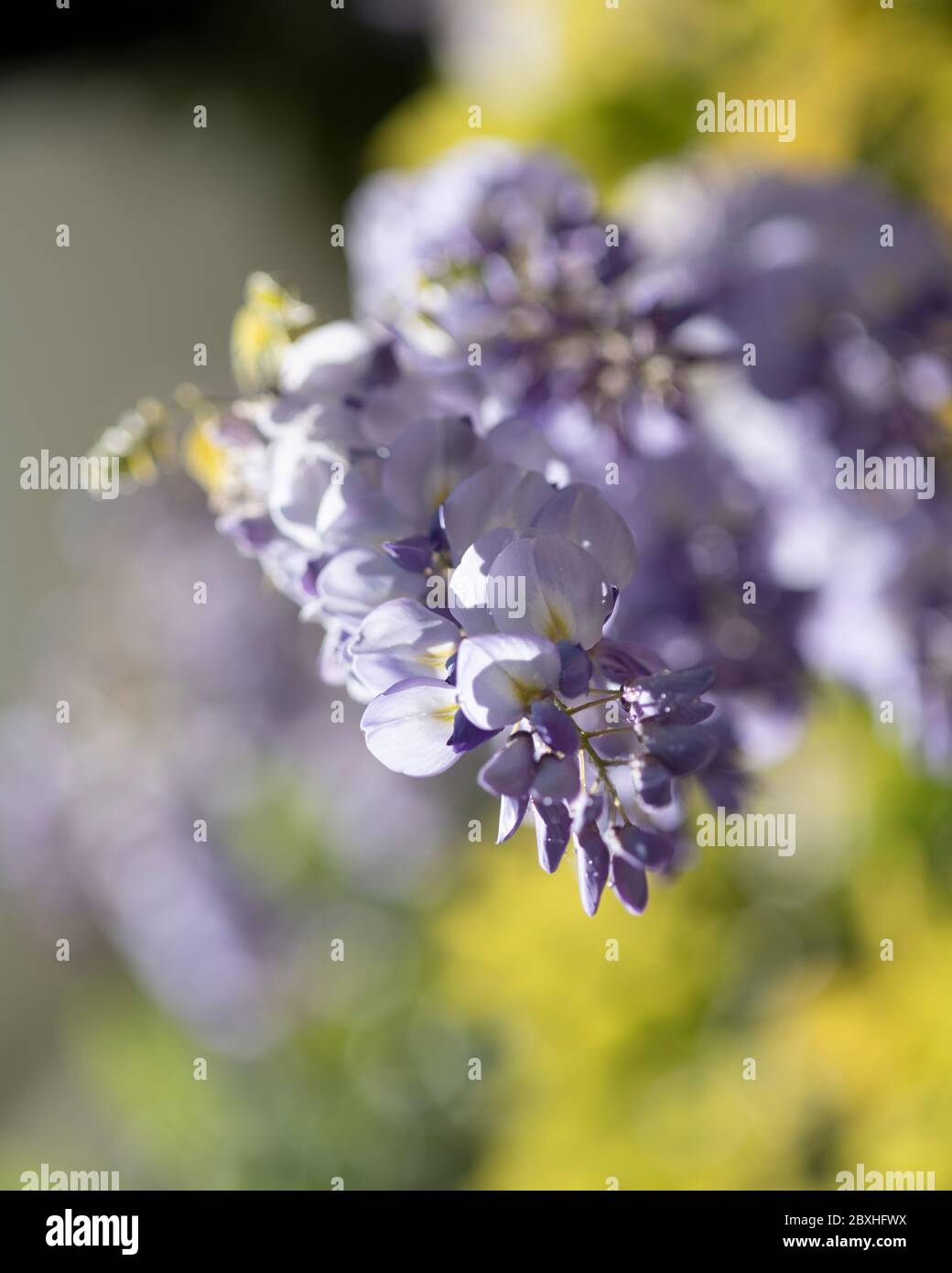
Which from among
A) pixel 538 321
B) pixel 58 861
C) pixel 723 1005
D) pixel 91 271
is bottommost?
pixel 723 1005

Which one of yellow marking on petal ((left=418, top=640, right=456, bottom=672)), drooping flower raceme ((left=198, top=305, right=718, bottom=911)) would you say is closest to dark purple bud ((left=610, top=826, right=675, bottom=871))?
drooping flower raceme ((left=198, top=305, right=718, bottom=911))

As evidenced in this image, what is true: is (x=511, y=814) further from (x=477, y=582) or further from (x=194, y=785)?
(x=194, y=785)

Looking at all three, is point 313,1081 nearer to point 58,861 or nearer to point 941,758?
point 58,861

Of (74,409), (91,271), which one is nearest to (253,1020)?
(74,409)

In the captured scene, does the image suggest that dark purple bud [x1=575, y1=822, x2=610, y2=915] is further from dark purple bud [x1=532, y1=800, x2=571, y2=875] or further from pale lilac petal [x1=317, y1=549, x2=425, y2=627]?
pale lilac petal [x1=317, y1=549, x2=425, y2=627]

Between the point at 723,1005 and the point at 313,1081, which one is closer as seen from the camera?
the point at 723,1005

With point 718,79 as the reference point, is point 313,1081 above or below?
below

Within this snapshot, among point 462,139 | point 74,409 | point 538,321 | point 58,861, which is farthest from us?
point 74,409
